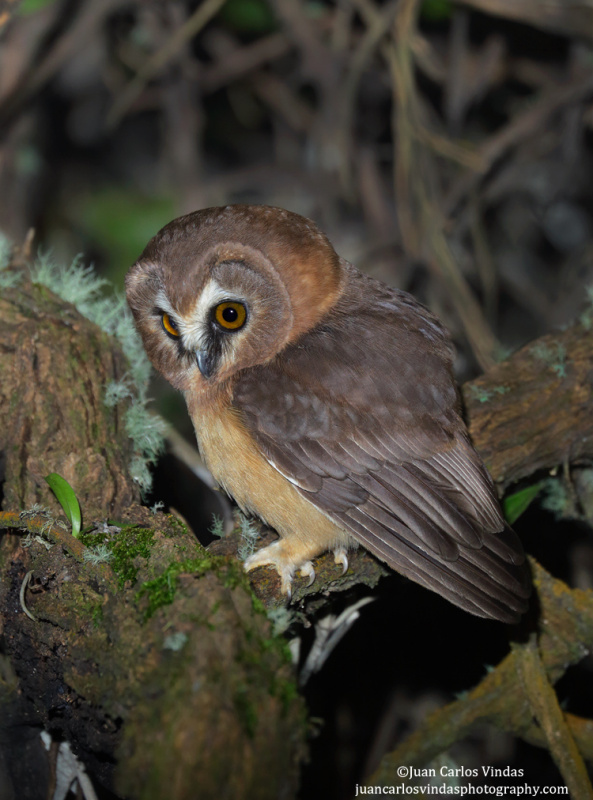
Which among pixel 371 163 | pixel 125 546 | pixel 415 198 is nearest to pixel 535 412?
pixel 125 546

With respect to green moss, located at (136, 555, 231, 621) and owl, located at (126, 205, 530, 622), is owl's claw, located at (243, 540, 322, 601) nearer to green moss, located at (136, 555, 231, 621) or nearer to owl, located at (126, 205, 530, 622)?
owl, located at (126, 205, 530, 622)

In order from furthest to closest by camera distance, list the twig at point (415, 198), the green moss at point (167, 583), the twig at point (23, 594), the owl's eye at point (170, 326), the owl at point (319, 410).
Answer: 1. the twig at point (415, 198)
2. the owl's eye at point (170, 326)
3. the owl at point (319, 410)
4. the twig at point (23, 594)
5. the green moss at point (167, 583)

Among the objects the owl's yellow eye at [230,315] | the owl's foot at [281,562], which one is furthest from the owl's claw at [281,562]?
the owl's yellow eye at [230,315]

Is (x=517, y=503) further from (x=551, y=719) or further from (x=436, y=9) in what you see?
(x=436, y=9)

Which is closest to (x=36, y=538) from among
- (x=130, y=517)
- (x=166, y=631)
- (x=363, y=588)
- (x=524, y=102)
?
(x=130, y=517)

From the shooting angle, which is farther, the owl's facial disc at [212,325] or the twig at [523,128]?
the twig at [523,128]

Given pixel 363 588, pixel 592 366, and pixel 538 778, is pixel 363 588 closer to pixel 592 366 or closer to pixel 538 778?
pixel 592 366

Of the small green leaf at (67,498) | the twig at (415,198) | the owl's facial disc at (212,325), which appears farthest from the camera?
the twig at (415,198)

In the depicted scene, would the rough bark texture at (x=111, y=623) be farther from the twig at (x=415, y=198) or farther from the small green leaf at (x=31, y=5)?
the twig at (x=415, y=198)

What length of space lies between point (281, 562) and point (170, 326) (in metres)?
0.99

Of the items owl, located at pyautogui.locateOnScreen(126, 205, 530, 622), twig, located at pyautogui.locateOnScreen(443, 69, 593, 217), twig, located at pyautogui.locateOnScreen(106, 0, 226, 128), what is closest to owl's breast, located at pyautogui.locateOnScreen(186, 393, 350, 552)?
owl, located at pyautogui.locateOnScreen(126, 205, 530, 622)

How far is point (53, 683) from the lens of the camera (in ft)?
6.40

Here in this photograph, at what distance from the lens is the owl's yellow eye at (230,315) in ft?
8.09

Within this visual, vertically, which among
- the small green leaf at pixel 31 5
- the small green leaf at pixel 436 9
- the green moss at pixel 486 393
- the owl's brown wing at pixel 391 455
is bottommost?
the owl's brown wing at pixel 391 455
